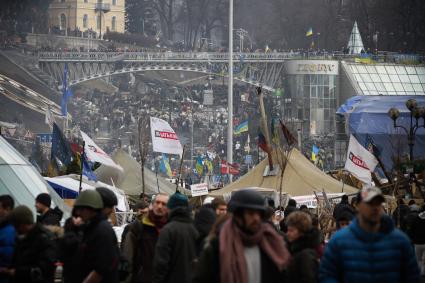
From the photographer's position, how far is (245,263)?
32.3 ft

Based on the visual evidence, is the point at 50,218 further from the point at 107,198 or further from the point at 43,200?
the point at 107,198

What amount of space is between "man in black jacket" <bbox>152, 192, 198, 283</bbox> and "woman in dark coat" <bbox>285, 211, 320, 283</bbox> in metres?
0.96

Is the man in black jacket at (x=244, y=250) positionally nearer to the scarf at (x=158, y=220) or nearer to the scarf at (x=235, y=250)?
the scarf at (x=235, y=250)

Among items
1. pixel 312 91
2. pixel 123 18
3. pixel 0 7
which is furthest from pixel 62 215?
pixel 123 18

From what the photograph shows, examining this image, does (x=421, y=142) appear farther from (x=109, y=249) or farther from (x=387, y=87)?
(x=109, y=249)

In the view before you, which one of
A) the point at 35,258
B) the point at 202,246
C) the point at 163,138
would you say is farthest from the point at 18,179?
the point at 163,138

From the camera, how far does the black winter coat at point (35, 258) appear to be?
1143 cm

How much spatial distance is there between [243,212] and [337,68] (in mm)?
109275

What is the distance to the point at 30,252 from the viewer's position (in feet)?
37.7

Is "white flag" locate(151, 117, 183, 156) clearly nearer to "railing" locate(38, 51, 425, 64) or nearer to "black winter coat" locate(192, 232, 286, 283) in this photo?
"black winter coat" locate(192, 232, 286, 283)

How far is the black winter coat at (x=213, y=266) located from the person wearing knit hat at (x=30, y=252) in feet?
6.03

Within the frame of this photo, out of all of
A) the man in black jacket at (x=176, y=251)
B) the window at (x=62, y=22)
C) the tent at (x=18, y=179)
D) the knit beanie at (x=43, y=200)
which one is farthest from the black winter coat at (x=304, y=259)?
the window at (x=62, y=22)

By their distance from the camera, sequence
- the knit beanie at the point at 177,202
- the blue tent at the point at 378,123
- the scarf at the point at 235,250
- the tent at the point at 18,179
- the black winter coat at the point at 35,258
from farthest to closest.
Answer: the blue tent at the point at 378,123, the tent at the point at 18,179, the knit beanie at the point at 177,202, the black winter coat at the point at 35,258, the scarf at the point at 235,250

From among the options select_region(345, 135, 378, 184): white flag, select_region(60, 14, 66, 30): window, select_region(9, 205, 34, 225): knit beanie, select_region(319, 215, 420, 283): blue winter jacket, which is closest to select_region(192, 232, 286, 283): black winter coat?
select_region(319, 215, 420, 283): blue winter jacket
